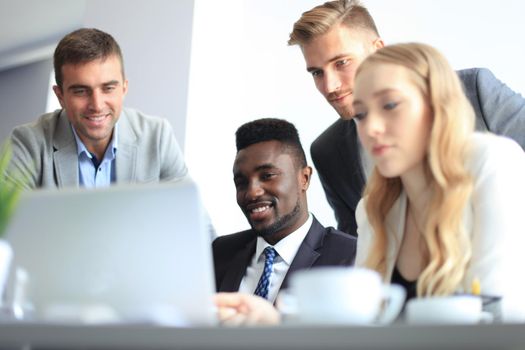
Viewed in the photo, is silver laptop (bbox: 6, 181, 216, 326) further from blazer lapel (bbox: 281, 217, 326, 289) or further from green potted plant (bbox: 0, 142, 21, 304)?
blazer lapel (bbox: 281, 217, 326, 289)

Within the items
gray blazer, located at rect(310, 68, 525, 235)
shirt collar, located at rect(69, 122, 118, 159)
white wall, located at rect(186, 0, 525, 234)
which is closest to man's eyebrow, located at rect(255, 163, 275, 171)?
gray blazer, located at rect(310, 68, 525, 235)

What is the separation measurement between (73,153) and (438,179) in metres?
1.66

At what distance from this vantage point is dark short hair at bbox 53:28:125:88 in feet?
9.21

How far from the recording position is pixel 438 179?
1.54 meters

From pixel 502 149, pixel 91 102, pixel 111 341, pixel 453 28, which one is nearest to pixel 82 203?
pixel 111 341

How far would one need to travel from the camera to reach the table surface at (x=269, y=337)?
0.69 metres

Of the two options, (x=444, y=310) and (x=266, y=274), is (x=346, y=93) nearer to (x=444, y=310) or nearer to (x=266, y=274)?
(x=266, y=274)

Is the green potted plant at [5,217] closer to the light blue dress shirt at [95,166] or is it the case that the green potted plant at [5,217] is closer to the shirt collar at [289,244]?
the shirt collar at [289,244]

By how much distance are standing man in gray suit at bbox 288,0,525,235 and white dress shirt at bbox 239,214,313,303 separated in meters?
0.27

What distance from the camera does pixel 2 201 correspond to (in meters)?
1.13

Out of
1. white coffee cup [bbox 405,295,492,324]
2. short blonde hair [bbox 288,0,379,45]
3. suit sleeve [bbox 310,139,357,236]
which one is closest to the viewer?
white coffee cup [bbox 405,295,492,324]

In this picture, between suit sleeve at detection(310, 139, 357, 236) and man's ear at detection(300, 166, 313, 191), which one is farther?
suit sleeve at detection(310, 139, 357, 236)

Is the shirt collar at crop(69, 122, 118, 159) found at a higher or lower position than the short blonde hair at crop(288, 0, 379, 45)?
lower

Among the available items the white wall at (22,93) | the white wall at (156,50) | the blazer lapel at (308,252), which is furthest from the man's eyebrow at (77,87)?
the white wall at (22,93)
